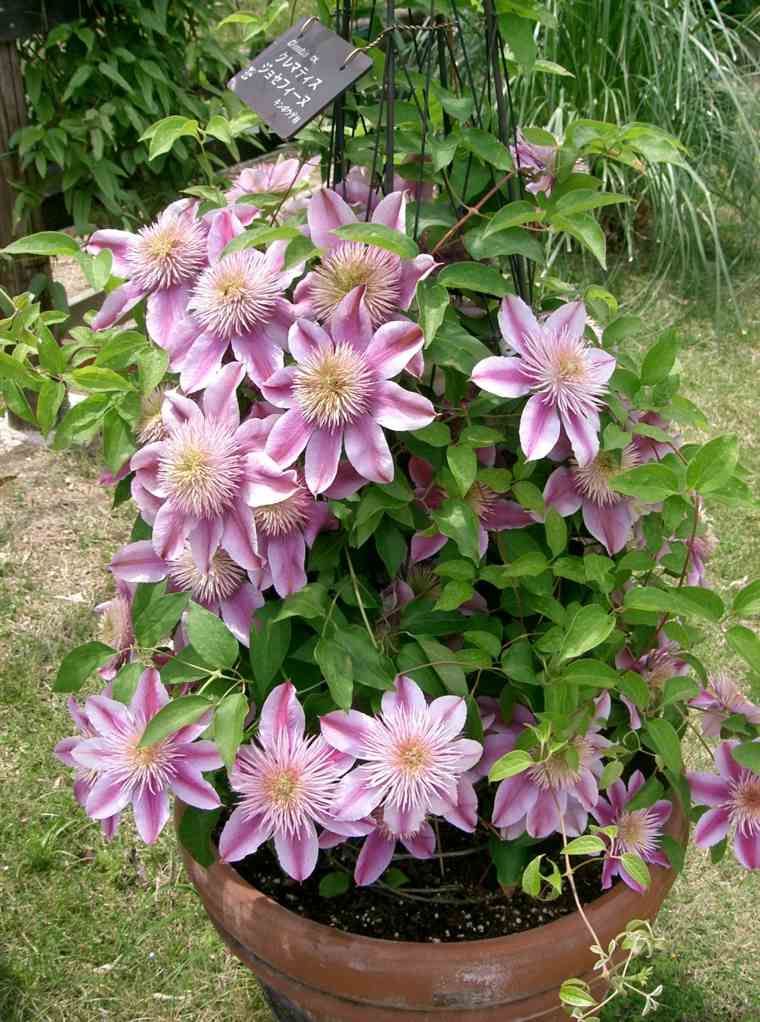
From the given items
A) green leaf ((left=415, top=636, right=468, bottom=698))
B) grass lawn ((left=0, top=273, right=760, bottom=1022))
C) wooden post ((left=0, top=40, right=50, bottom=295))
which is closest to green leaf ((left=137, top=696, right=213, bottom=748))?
green leaf ((left=415, top=636, right=468, bottom=698))

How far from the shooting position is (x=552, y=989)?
1179 mm

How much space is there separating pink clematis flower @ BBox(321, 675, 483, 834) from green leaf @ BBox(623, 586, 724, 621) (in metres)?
0.18

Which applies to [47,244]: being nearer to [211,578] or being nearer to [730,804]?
[211,578]

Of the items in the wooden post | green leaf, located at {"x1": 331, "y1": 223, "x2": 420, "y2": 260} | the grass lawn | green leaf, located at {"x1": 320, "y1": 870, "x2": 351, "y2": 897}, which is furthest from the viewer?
the wooden post

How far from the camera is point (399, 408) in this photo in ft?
3.16

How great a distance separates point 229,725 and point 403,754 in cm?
15

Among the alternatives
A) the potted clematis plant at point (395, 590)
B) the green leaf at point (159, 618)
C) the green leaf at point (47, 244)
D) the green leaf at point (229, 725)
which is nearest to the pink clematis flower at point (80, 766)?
the potted clematis plant at point (395, 590)

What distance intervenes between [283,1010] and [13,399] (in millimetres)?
746

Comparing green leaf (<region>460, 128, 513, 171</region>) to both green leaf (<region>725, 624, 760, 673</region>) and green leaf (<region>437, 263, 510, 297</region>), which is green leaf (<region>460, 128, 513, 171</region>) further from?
green leaf (<region>725, 624, 760, 673</region>)

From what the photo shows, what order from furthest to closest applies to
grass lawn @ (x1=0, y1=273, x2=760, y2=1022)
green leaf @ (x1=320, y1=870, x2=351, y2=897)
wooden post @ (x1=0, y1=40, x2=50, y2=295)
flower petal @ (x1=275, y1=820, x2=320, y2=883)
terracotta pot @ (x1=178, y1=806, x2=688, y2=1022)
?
wooden post @ (x1=0, y1=40, x2=50, y2=295) → grass lawn @ (x1=0, y1=273, x2=760, y2=1022) → green leaf @ (x1=320, y1=870, x2=351, y2=897) → terracotta pot @ (x1=178, y1=806, x2=688, y2=1022) → flower petal @ (x1=275, y1=820, x2=320, y2=883)

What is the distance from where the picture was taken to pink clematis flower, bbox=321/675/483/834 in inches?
38.7

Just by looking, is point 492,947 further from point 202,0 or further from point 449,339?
point 202,0

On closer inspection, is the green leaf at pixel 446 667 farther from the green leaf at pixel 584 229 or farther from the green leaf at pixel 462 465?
the green leaf at pixel 584 229

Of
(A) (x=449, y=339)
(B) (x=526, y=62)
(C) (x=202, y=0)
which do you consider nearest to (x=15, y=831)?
(A) (x=449, y=339)
